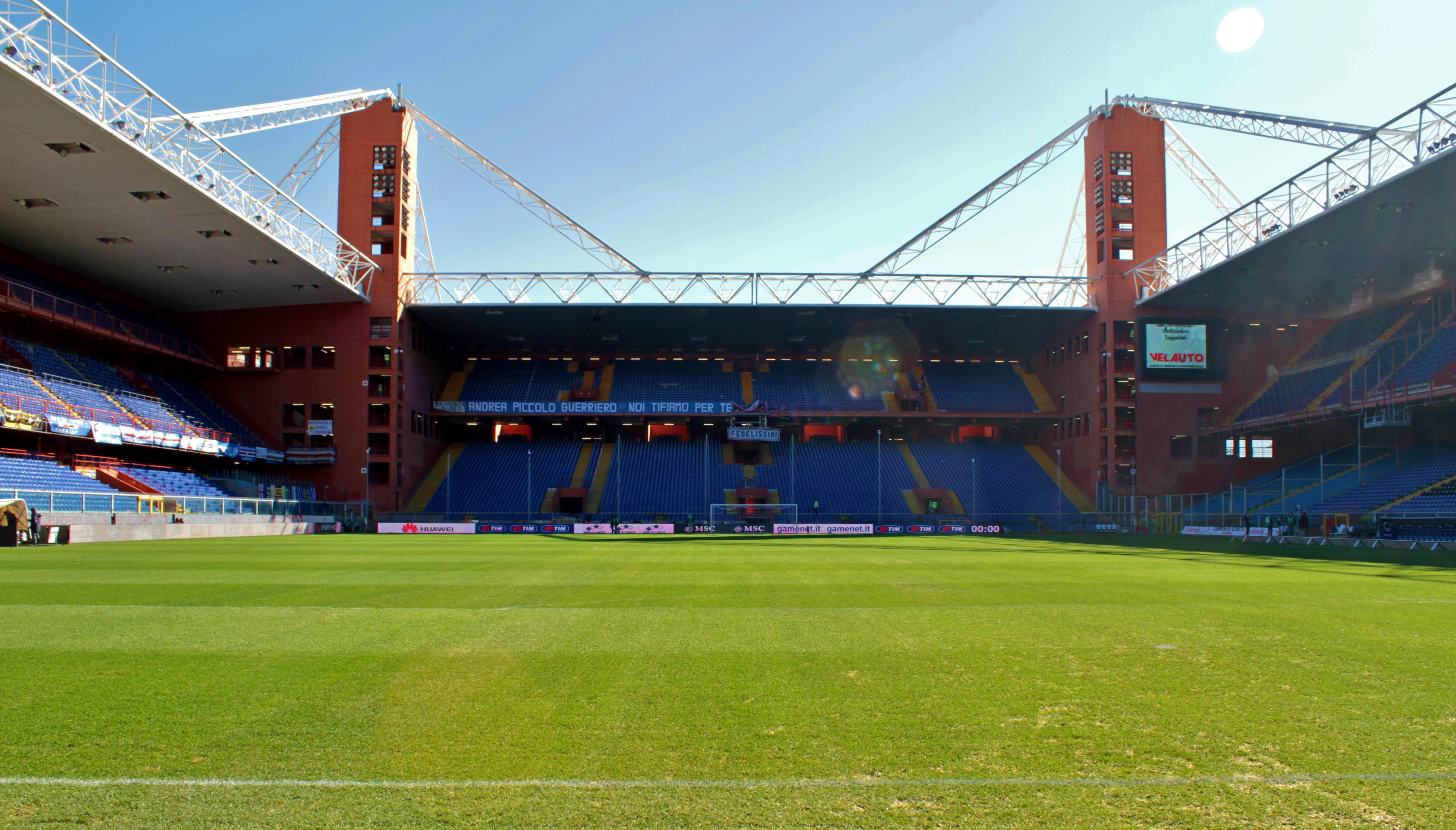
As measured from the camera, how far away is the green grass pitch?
13.1ft

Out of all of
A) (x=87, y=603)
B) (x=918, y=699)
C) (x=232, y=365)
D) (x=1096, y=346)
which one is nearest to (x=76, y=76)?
(x=87, y=603)

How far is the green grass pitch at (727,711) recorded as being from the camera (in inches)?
158

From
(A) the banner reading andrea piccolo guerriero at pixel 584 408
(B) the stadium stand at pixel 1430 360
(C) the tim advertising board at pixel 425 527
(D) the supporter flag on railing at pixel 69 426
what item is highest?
(B) the stadium stand at pixel 1430 360

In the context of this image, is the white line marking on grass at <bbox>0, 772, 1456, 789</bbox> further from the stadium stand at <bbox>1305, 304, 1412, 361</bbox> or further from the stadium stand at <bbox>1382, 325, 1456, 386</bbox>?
the stadium stand at <bbox>1305, 304, 1412, 361</bbox>

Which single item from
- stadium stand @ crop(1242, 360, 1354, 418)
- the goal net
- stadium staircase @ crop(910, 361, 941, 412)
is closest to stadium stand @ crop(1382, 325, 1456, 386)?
stadium stand @ crop(1242, 360, 1354, 418)

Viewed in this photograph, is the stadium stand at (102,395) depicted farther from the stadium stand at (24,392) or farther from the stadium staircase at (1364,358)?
the stadium staircase at (1364,358)

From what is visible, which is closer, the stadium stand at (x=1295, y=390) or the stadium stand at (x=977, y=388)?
the stadium stand at (x=1295, y=390)

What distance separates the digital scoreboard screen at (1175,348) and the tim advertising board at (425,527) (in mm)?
42920

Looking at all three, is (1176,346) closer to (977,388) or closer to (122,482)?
(977,388)

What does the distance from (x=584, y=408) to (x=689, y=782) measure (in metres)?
58.3

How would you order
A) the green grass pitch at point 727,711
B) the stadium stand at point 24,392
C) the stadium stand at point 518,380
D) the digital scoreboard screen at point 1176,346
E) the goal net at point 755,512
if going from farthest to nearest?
1. the stadium stand at point 518,380
2. the goal net at point 755,512
3. the digital scoreboard screen at point 1176,346
4. the stadium stand at point 24,392
5. the green grass pitch at point 727,711

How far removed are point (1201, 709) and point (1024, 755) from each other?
6.10ft

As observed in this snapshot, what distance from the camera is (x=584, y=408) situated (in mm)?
61531

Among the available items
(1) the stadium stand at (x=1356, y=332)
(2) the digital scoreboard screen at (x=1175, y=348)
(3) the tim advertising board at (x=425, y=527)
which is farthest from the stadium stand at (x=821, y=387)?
(1) the stadium stand at (x=1356, y=332)
